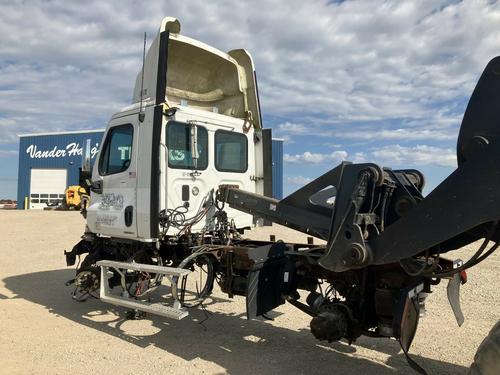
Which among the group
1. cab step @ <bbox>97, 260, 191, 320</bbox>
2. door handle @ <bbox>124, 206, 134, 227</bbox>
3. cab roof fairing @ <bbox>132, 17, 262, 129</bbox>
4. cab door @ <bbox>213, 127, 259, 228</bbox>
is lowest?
cab step @ <bbox>97, 260, 191, 320</bbox>

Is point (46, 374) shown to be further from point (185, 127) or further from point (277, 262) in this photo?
point (185, 127)

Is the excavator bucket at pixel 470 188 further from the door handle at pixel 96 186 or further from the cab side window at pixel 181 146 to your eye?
the door handle at pixel 96 186

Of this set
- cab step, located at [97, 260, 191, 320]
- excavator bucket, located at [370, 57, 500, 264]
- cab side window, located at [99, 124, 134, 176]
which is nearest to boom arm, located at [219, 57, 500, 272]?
excavator bucket, located at [370, 57, 500, 264]

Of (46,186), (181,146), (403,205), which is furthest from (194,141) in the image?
(46,186)

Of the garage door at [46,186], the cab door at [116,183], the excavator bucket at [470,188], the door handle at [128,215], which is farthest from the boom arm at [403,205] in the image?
the garage door at [46,186]

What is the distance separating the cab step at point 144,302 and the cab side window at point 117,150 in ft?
4.61

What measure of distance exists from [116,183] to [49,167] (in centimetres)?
3799

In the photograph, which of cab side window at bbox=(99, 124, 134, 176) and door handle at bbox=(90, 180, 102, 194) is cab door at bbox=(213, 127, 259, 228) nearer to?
cab side window at bbox=(99, 124, 134, 176)

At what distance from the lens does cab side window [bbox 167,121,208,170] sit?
20.7ft

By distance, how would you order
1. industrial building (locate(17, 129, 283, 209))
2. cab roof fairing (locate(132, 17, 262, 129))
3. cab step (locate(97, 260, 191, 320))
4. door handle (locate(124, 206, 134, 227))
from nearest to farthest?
cab step (locate(97, 260, 191, 320)), door handle (locate(124, 206, 134, 227)), cab roof fairing (locate(132, 17, 262, 129)), industrial building (locate(17, 129, 283, 209))

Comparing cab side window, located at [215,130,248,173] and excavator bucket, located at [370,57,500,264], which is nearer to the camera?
excavator bucket, located at [370,57,500,264]

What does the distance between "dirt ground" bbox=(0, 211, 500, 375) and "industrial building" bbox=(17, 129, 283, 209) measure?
112 ft

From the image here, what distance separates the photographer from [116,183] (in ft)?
22.4

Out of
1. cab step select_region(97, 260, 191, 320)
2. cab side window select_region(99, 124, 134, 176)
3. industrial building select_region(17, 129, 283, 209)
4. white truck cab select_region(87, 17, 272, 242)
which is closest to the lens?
cab step select_region(97, 260, 191, 320)
